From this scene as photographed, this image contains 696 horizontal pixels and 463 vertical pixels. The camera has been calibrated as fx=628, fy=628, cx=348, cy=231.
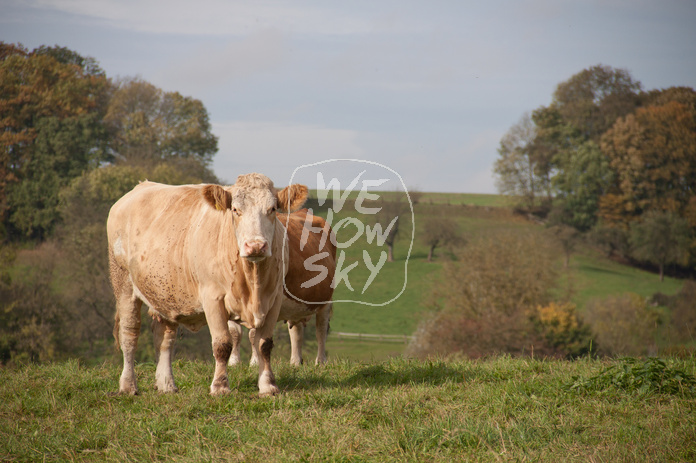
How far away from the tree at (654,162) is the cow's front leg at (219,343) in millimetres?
67613

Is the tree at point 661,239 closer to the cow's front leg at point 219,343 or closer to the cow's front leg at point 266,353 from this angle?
the cow's front leg at point 266,353

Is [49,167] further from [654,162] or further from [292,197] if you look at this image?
[654,162]

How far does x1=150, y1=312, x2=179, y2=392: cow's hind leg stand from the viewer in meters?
7.55

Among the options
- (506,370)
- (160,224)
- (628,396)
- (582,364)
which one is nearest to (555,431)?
(628,396)

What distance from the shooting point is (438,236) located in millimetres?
50000

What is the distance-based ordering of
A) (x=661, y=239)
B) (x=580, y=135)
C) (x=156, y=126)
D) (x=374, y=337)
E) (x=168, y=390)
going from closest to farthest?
(x=168, y=390)
(x=374, y=337)
(x=156, y=126)
(x=661, y=239)
(x=580, y=135)

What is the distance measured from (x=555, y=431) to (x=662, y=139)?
226 feet

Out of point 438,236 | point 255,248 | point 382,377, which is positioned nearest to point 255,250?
point 255,248

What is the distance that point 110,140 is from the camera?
55.0m

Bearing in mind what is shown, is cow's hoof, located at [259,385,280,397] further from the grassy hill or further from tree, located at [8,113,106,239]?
tree, located at [8,113,106,239]

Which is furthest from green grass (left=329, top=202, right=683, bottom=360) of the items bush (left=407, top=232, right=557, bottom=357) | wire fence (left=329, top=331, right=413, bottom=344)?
bush (left=407, top=232, right=557, bottom=357)

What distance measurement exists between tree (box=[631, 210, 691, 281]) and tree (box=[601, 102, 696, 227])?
2476 millimetres

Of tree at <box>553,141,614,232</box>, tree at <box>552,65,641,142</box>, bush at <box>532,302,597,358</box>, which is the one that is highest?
tree at <box>552,65,641,142</box>

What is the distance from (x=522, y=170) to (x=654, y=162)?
A: 14098mm
